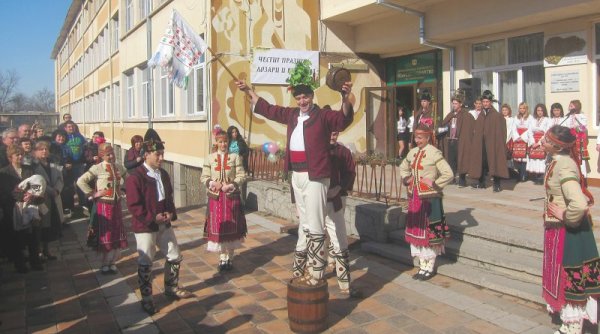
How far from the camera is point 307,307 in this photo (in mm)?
4379

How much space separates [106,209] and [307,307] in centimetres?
338

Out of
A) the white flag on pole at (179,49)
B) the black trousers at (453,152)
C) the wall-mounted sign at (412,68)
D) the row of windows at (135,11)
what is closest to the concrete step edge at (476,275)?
the white flag on pole at (179,49)

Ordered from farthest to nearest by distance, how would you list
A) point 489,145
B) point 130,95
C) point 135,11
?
point 130,95, point 135,11, point 489,145

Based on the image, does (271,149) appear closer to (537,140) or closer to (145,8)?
(537,140)

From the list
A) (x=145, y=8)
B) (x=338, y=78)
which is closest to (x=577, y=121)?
(x=338, y=78)

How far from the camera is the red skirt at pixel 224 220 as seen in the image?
253 inches

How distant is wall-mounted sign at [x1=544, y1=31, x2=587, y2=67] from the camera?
969 cm

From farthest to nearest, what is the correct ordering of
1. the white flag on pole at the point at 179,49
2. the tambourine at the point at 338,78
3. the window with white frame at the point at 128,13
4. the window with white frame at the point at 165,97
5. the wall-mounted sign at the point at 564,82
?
the window with white frame at the point at 128,13 < the window with white frame at the point at 165,97 < the wall-mounted sign at the point at 564,82 < the white flag on pole at the point at 179,49 < the tambourine at the point at 338,78

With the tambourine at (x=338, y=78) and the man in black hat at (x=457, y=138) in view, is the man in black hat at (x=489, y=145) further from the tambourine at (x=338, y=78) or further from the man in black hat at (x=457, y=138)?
the tambourine at (x=338, y=78)

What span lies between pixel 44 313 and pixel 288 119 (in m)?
3.11

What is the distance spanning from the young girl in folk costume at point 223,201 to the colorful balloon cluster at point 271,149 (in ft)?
14.2

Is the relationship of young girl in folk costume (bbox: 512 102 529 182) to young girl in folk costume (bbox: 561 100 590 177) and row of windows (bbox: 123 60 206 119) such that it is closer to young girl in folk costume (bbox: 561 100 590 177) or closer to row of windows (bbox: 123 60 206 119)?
young girl in folk costume (bbox: 561 100 590 177)

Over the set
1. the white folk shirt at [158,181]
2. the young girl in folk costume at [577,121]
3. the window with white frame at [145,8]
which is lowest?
the white folk shirt at [158,181]

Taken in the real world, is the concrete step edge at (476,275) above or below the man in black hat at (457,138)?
below
